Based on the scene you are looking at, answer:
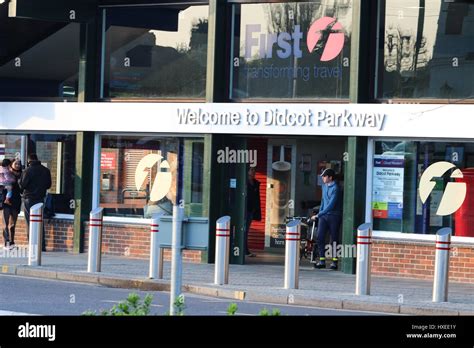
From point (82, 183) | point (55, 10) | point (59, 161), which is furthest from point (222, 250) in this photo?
point (55, 10)

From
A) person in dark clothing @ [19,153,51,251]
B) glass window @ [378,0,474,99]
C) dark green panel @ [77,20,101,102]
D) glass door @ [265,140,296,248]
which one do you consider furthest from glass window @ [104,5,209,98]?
glass window @ [378,0,474,99]

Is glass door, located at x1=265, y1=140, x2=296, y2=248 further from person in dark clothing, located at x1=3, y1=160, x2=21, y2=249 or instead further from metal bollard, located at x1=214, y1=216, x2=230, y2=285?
metal bollard, located at x1=214, y1=216, x2=230, y2=285

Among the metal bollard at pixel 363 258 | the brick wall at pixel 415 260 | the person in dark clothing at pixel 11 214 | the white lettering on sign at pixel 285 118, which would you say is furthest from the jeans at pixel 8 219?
the metal bollard at pixel 363 258

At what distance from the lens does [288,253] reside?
54.1ft

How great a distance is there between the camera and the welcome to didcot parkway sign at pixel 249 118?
736 inches

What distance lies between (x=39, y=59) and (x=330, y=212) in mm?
7152

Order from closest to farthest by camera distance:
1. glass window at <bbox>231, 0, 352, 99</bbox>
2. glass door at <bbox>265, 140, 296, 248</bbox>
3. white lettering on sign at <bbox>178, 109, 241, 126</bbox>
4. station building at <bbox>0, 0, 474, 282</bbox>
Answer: station building at <bbox>0, 0, 474, 282</bbox>, glass window at <bbox>231, 0, 352, 99</bbox>, white lettering on sign at <bbox>178, 109, 241, 126</bbox>, glass door at <bbox>265, 140, 296, 248</bbox>

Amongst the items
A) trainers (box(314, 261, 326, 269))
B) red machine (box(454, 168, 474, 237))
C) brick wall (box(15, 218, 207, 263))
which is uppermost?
red machine (box(454, 168, 474, 237))

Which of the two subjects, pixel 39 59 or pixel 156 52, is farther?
pixel 39 59

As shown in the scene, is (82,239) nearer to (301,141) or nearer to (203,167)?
(203,167)

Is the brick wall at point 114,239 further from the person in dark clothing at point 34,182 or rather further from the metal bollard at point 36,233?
the metal bollard at point 36,233

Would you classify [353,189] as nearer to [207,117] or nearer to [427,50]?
[427,50]

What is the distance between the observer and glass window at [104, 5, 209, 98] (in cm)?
2083
